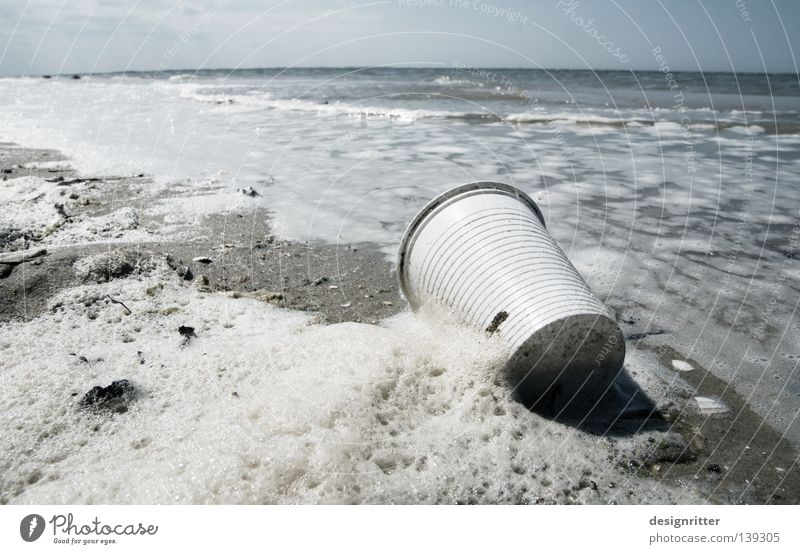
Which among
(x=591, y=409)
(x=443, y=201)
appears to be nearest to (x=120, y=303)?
(x=443, y=201)

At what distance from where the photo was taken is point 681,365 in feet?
12.6

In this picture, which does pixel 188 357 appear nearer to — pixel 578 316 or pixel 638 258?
pixel 578 316

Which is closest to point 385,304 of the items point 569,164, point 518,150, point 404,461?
point 404,461

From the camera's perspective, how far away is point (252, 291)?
4910mm

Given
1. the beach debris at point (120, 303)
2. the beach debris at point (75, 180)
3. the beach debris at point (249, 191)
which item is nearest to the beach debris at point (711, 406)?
the beach debris at point (120, 303)

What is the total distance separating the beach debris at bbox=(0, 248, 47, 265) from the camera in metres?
4.90

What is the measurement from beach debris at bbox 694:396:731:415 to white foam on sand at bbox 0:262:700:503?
2.66 ft

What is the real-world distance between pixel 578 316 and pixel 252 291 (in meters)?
3.00

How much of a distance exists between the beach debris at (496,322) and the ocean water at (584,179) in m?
0.39

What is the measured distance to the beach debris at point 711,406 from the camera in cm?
339

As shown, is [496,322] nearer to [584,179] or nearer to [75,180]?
[584,179]
